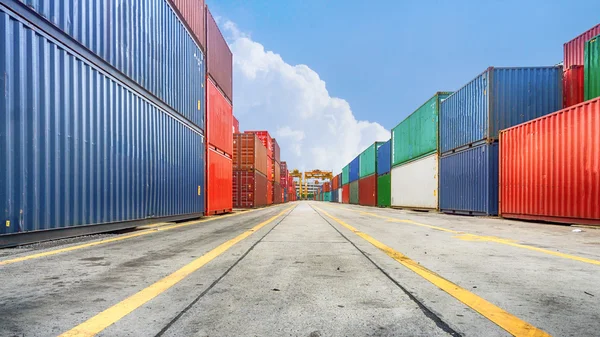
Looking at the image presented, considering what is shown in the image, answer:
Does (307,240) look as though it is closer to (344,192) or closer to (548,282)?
(548,282)

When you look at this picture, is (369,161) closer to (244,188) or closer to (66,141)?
(244,188)

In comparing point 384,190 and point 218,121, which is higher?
point 218,121

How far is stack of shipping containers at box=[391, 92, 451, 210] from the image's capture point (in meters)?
18.0

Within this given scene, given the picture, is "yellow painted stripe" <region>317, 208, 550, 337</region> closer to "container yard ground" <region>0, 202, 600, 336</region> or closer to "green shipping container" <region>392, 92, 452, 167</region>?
"container yard ground" <region>0, 202, 600, 336</region>

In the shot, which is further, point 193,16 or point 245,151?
point 245,151

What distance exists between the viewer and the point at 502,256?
3.98 meters

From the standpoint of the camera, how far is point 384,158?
1151 inches

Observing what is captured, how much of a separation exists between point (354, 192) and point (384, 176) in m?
15.3

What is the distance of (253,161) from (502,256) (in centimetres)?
2388

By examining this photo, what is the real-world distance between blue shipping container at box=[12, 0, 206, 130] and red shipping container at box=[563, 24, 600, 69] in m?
16.1

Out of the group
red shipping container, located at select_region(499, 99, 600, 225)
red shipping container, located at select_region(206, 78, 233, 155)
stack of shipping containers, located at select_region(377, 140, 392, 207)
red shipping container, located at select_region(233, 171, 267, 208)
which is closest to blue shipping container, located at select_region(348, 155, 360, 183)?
stack of shipping containers, located at select_region(377, 140, 392, 207)

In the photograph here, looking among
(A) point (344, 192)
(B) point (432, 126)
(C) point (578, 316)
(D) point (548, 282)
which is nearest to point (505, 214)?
(B) point (432, 126)

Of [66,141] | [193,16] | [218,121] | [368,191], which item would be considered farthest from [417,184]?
[66,141]

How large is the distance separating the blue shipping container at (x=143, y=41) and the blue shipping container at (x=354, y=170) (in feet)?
100
